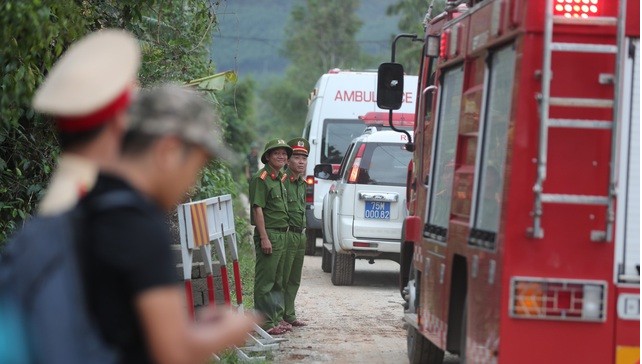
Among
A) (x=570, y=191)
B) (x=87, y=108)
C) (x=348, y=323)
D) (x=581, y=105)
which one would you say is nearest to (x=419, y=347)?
(x=348, y=323)

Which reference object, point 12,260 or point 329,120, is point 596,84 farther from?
point 329,120

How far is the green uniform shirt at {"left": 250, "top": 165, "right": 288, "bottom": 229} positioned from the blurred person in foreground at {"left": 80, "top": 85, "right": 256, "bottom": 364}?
9.20m

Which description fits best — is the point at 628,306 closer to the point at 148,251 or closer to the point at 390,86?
the point at 148,251

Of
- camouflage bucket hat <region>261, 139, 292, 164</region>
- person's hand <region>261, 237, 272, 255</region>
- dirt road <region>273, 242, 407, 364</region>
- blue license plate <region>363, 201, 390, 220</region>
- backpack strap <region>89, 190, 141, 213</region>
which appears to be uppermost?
camouflage bucket hat <region>261, 139, 292, 164</region>

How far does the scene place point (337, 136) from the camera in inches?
847

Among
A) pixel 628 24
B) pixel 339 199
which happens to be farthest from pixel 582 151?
pixel 339 199

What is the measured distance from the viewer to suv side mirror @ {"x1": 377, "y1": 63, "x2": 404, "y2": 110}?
10875 millimetres

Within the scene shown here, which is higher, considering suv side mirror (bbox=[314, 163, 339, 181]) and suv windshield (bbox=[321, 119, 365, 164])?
suv windshield (bbox=[321, 119, 365, 164])

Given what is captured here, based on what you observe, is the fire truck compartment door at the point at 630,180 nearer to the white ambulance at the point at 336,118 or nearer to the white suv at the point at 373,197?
the white suv at the point at 373,197

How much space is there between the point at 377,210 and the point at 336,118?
5250 millimetres

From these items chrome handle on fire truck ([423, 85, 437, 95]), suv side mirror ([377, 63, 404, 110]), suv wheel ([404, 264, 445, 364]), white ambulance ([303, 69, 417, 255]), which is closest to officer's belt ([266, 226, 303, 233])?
suv side mirror ([377, 63, 404, 110])

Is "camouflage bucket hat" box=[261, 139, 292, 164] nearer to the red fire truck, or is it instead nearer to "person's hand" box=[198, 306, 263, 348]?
the red fire truck

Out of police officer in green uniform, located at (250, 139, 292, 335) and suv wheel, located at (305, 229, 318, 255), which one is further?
suv wheel, located at (305, 229, 318, 255)

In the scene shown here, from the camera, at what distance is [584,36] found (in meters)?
6.20
